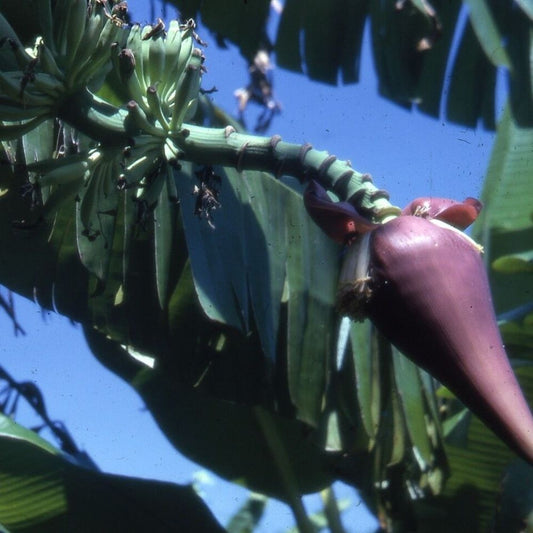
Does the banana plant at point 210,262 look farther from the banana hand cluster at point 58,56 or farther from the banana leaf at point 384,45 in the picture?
the banana leaf at point 384,45

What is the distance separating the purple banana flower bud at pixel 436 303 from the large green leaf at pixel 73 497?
50 cm

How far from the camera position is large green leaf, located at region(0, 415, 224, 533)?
35.9 inches

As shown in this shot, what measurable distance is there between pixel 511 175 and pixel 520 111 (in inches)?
4.0

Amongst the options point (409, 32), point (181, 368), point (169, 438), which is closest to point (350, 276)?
point (181, 368)

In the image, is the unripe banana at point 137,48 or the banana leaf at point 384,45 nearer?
the unripe banana at point 137,48

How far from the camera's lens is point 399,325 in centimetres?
52

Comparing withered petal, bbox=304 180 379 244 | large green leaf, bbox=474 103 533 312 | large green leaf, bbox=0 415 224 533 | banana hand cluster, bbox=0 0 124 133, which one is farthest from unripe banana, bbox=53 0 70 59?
large green leaf, bbox=474 103 533 312

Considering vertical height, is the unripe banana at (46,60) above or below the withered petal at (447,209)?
above

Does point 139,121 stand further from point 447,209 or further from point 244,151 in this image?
point 447,209

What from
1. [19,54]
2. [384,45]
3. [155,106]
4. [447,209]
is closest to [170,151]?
[155,106]

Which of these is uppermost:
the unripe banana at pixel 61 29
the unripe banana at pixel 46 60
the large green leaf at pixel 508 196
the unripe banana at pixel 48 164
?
the unripe banana at pixel 61 29

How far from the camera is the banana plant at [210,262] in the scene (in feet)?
1.95

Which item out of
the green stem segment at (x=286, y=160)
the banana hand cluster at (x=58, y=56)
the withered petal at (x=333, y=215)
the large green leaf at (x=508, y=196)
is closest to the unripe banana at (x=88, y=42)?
the banana hand cluster at (x=58, y=56)

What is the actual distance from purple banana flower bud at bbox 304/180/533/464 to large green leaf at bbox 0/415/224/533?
50 centimetres
